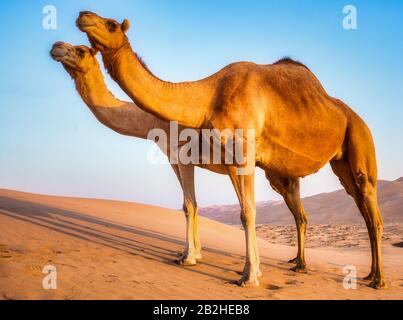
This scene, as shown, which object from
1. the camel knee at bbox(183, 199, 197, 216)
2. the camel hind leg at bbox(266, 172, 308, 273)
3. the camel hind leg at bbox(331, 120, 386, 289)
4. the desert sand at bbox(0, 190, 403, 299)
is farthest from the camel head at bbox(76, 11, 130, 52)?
the camel hind leg at bbox(266, 172, 308, 273)

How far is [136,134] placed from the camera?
801 centimetres

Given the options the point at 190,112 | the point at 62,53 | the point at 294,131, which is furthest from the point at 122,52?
the point at 294,131

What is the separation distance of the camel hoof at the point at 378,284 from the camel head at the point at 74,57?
6.26 meters

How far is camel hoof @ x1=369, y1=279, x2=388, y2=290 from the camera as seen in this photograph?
6473 mm

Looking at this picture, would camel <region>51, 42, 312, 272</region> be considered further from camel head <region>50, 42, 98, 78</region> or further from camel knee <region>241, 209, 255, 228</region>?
camel knee <region>241, 209, 255, 228</region>

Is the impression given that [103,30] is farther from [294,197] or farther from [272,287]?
[294,197]

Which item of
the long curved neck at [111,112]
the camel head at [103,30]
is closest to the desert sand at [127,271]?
the long curved neck at [111,112]

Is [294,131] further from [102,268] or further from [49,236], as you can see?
[49,236]

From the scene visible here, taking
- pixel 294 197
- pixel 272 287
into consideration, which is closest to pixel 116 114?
pixel 294 197

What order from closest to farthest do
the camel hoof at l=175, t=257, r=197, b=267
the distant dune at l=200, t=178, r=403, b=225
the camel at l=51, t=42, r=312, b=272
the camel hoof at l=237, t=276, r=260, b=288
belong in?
the camel hoof at l=237, t=276, r=260, b=288 → the camel hoof at l=175, t=257, r=197, b=267 → the camel at l=51, t=42, r=312, b=272 → the distant dune at l=200, t=178, r=403, b=225

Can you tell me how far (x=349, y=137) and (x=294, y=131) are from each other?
1.25 m

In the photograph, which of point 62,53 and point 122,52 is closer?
point 122,52

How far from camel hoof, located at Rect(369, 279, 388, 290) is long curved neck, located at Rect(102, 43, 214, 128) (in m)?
3.79

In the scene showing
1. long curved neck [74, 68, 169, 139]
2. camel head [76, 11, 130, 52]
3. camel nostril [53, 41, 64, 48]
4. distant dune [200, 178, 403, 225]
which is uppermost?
camel nostril [53, 41, 64, 48]
